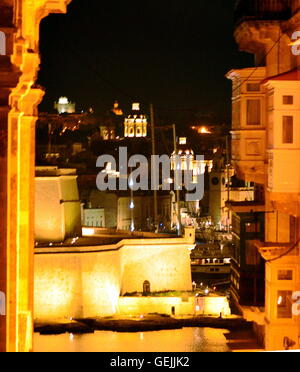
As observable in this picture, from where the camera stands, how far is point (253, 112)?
13.2m

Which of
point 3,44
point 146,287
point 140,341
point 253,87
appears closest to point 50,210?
point 146,287

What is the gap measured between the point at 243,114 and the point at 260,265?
3.06 metres

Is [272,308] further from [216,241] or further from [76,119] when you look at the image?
[216,241]

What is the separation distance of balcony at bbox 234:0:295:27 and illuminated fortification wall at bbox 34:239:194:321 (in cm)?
1369

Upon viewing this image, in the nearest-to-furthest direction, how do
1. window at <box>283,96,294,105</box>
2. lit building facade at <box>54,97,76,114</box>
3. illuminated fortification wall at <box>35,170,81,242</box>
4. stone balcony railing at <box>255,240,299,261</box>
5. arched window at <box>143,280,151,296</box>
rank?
window at <box>283,96,294,105</box> → stone balcony railing at <box>255,240,299,261</box> → illuminated fortification wall at <box>35,170,81,242</box> → arched window at <box>143,280,151,296</box> → lit building facade at <box>54,97,76,114</box>

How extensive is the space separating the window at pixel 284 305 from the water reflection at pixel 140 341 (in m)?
7.76

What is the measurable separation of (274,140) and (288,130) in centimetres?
20

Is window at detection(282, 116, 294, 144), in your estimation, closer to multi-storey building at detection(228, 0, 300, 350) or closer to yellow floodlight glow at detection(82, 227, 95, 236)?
multi-storey building at detection(228, 0, 300, 350)

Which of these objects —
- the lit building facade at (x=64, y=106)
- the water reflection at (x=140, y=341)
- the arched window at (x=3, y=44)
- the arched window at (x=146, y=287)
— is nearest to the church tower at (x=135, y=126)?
the lit building facade at (x=64, y=106)

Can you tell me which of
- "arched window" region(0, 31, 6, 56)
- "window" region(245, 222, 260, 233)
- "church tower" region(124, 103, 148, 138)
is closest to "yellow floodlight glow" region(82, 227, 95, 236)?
"window" region(245, 222, 260, 233)

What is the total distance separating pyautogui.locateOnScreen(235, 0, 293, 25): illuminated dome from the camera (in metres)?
12.3
